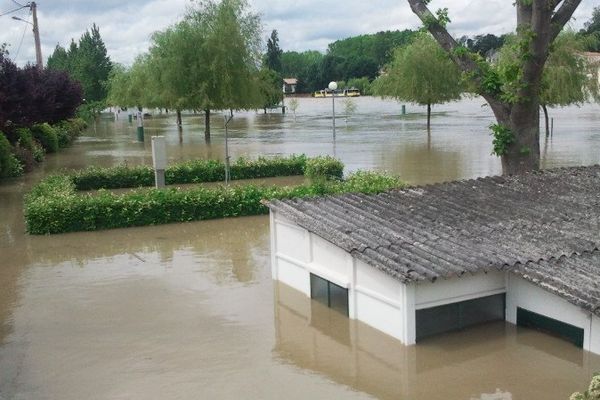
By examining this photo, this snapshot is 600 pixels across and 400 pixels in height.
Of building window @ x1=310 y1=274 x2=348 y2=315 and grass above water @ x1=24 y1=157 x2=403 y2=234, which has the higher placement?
grass above water @ x1=24 y1=157 x2=403 y2=234

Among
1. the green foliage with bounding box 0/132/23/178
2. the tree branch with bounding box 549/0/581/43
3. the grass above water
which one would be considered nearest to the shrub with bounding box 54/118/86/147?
the green foliage with bounding box 0/132/23/178

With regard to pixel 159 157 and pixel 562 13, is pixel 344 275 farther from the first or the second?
pixel 159 157

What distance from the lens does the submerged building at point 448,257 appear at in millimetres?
9422

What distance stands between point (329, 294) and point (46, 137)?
32.1 m

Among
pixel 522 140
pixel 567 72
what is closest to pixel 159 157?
pixel 522 140

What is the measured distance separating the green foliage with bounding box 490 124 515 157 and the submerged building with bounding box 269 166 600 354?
3635mm

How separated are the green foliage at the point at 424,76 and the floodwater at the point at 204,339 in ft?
99.8

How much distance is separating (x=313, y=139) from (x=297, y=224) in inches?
1305

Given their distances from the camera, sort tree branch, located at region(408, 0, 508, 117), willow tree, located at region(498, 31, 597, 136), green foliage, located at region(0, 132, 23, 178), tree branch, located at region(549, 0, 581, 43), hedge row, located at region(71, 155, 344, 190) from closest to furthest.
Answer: tree branch, located at region(549, 0, 581, 43) → tree branch, located at region(408, 0, 508, 117) → hedge row, located at region(71, 155, 344, 190) → green foliage, located at region(0, 132, 23, 178) → willow tree, located at region(498, 31, 597, 136)

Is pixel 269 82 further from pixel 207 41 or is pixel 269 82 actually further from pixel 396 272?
pixel 396 272

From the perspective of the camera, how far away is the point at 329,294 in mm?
11547

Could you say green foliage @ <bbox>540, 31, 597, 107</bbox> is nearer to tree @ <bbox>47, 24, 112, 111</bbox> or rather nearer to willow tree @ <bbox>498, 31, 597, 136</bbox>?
willow tree @ <bbox>498, 31, 597, 136</bbox>

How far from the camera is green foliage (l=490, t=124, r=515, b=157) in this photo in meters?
16.4

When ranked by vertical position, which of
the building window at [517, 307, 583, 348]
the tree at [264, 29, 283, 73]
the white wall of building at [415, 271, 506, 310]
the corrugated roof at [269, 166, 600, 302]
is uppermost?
the tree at [264, 29, 283, 73]
